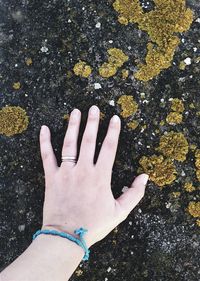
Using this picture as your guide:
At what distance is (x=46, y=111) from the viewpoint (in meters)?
2.62

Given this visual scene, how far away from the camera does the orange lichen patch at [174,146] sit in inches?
100.0

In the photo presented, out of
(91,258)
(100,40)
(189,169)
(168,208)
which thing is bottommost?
(91,258)

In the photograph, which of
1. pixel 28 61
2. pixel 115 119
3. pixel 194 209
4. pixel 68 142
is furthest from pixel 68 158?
pixel 194 209

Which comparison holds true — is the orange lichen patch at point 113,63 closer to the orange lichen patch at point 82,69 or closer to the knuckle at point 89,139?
the orange lichen patch at point 82,69

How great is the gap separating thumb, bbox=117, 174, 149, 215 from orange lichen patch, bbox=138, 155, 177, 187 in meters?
0.04

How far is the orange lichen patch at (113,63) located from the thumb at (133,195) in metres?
0.53

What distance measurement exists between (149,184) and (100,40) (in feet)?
2.49

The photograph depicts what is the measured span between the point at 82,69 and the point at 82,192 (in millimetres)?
619

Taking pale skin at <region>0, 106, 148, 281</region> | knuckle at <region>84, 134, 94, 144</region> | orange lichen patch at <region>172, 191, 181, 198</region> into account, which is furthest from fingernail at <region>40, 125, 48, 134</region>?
orange lichen patch at <region>172, 191, 181, 198</region>

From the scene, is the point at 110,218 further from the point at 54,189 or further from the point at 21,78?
the point at 21,78

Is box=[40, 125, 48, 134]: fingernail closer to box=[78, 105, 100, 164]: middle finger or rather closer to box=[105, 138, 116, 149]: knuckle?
box=[78, 105, 100, 164]: middle finger

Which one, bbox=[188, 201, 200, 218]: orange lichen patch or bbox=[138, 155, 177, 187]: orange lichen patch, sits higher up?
bbox=[138, 155, 177, 187]: orange lichen patch

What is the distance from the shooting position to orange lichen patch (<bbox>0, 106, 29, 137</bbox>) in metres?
2.60

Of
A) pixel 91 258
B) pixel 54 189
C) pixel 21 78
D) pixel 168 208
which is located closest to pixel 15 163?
pixel 54 189
